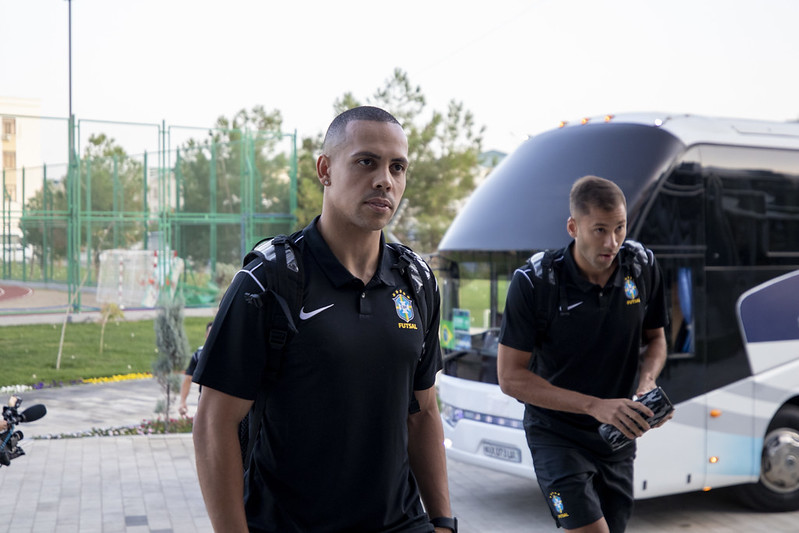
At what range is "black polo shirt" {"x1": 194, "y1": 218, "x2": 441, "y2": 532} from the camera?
2260 mm

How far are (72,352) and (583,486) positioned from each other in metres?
12.9

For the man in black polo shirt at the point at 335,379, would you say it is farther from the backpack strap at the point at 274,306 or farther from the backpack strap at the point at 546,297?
the backpack strap at the point at 546,297

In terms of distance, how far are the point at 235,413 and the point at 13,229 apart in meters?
15.5

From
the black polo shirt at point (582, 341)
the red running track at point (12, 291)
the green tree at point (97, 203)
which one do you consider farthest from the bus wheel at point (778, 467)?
the green tree at point (97, 203)

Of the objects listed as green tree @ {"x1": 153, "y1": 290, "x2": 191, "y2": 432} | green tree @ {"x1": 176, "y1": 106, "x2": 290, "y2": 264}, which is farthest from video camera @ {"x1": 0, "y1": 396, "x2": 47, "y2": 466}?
green tree @ {"x1": 176, "y1": 106, "x2": 290, "y2": 264}

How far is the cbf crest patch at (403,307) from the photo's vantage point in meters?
2.48

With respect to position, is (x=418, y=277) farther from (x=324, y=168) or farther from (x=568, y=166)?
(x=568, y=166)

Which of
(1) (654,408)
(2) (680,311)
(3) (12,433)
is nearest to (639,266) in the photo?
(1) (654,408)

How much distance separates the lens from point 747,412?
284 inches

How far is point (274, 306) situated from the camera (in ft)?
7.47

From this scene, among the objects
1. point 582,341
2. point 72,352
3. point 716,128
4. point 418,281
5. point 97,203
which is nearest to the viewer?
point 418,281

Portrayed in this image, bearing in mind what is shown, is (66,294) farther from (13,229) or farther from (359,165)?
(359,165)

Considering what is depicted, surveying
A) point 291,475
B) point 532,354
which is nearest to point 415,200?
point 532,354

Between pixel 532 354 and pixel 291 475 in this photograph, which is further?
pixel 532 354
